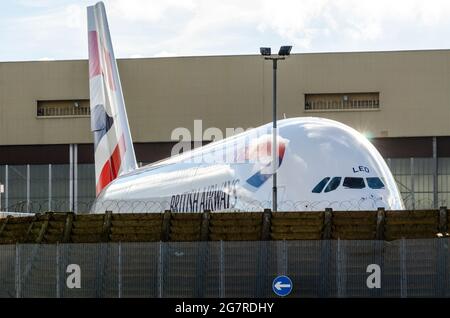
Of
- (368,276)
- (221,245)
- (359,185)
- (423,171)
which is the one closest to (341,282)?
(368,276)

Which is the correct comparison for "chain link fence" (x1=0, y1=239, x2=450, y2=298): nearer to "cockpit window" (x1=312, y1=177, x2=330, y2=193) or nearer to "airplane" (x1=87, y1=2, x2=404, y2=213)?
"airplane" (x1=87, y1=2, x2=404, y2=213)

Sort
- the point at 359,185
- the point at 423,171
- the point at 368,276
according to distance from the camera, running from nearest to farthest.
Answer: the point at 368,276 → the point at 359,185 → the point at 423,171

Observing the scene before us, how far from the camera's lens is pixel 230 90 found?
9169 cm

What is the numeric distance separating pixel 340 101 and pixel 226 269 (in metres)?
55.0

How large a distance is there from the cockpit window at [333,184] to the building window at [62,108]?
5438cm

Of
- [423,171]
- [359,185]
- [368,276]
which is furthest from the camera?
[423,171]

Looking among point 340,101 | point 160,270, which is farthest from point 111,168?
point 340,101

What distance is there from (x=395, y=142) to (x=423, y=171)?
277 centimetres

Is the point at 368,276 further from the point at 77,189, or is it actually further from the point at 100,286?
the point at 77,189

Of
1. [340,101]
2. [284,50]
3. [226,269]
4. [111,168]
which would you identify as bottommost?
[226,269]

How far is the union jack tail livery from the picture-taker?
6506 cm

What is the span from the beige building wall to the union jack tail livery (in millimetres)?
22118

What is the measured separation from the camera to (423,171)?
90.6m

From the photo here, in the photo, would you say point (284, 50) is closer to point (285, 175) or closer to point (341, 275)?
point (285, 175)
